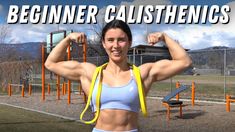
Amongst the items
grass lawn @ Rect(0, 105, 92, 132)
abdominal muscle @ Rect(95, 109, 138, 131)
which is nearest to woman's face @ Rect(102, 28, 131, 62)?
abdominal muscle @ Rect(95, 109, 138, 131)

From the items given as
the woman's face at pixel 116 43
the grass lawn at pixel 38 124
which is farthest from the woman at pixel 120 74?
the grass lawn at pixel 38 124

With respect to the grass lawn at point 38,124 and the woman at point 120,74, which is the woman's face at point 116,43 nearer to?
the woman at point 120,74

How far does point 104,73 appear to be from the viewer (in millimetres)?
2846

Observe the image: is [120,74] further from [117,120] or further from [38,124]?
[38,124]

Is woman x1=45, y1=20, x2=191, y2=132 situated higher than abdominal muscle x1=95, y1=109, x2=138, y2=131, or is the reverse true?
woman x1=45, y1=20, x2=191, y2=132

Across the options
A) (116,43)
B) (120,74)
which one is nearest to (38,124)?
(120,74)

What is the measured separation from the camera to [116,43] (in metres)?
2.73

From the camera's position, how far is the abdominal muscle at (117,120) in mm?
2727

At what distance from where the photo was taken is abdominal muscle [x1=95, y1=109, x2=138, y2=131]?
107 inches

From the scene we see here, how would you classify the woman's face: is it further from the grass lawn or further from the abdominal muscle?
the grass lawn

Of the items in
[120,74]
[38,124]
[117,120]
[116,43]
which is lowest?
[38,124]

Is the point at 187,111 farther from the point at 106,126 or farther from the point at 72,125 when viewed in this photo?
the point at 106,126

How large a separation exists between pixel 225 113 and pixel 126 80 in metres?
11.5

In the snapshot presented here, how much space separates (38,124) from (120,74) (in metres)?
8.25
